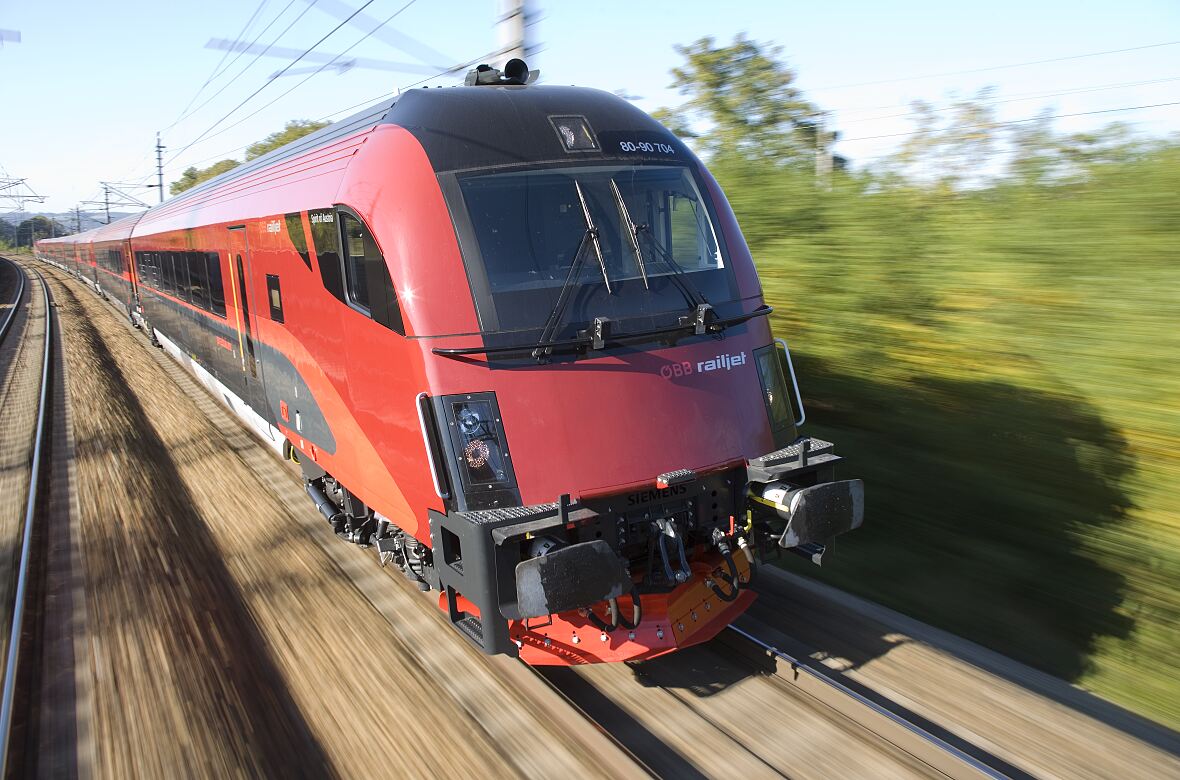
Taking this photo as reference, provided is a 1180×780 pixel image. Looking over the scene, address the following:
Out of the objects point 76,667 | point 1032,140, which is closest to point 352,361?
point 76,667

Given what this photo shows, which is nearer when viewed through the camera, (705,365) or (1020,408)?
(705,365)

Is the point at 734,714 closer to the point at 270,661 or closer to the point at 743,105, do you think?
the point at 270,661

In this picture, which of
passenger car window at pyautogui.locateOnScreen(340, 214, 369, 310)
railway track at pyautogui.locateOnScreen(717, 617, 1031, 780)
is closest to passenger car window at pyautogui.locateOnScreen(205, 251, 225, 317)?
passenger car window at pyautogui.locateOnScreen(340, 214, 369, 310)

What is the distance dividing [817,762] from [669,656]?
1247 mm

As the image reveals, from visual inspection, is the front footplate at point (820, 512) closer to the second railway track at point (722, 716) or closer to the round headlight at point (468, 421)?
the second railway track at point (722, 716)

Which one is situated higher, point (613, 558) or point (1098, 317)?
point (1098, 317)

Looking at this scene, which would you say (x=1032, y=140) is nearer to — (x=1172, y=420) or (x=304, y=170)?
(x=1172, y=420)

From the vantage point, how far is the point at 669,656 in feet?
16.8

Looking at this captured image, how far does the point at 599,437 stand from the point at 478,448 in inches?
25.4

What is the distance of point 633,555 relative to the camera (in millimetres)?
4621

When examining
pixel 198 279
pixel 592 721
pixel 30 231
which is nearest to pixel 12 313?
pixel 198 279

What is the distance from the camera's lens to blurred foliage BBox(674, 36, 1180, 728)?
17.9 feet

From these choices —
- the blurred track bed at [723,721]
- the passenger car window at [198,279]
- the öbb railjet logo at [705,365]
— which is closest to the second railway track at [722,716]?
the blurred track bed at [723,721]

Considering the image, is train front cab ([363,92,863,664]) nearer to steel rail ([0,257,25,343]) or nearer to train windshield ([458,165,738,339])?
train windshield ([458,165,738,339])
